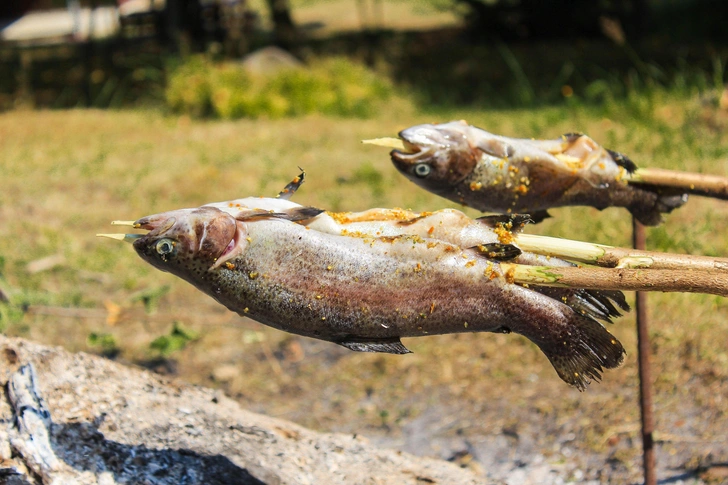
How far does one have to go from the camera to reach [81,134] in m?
9.22

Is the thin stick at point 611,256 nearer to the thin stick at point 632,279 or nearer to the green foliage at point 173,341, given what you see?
the thin stick at point 632,279

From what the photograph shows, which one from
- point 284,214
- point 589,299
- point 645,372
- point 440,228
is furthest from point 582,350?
point 645,372

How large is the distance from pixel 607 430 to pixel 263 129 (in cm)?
646

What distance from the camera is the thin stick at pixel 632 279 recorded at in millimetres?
1437

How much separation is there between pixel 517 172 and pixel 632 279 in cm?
58

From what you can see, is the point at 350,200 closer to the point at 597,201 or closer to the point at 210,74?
the point at 597,201

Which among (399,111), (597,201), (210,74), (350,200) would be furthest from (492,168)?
(210,74)

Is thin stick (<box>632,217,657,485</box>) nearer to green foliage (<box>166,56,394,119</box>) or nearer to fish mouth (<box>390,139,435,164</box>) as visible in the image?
fish mouth (<box>390,139,435,164</box>)

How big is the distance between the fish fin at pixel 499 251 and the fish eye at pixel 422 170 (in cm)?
36

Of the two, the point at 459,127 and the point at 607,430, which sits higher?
the point at 459,127

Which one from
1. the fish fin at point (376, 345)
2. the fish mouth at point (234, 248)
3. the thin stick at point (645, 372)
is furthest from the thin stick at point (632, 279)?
the thin stick at point (645, 372)

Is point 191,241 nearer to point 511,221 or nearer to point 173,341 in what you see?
point 511,221

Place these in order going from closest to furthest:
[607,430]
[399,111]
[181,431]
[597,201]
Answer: [597,201] → [181,431] → [607,430] → [399,111]

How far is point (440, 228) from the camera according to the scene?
158 centimetres
